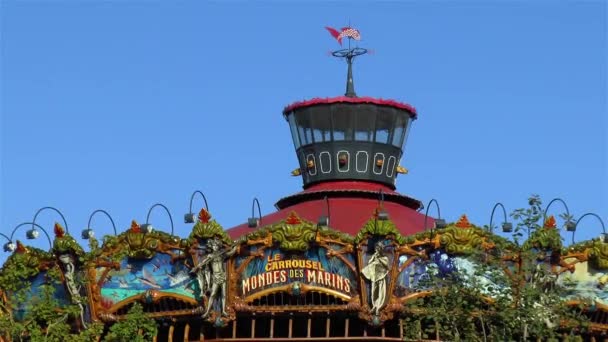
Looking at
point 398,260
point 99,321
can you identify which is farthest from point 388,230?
point 99,321

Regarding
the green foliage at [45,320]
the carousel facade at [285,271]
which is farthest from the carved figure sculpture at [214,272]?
the green foliage at [45,320]

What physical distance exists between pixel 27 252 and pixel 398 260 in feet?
37.8

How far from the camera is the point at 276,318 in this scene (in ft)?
188

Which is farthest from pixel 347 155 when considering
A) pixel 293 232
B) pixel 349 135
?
pixel 293 232

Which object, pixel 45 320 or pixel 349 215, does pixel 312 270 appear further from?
pixel 45 320

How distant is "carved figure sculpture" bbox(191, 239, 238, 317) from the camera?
187 feet

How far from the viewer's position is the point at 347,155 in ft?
208

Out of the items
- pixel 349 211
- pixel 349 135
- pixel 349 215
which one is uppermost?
pixel 349 135

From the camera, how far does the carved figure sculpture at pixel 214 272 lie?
5688cm

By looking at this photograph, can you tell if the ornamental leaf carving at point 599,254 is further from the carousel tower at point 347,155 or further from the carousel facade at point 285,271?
the carousel tower at point 347,155

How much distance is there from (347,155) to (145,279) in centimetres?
873

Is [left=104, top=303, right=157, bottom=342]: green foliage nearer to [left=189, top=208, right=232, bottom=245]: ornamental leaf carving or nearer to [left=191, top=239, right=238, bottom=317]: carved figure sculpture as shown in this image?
[left=191, top=239, right=238, bottom=317]: carved figure sculpture

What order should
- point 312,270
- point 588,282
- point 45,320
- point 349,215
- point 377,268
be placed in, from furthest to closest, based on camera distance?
point 349,215 < point 45,320 < point 588,282 < point 312,270 < point 377,268

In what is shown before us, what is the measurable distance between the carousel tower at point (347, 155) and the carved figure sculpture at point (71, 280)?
5671 millimetres
